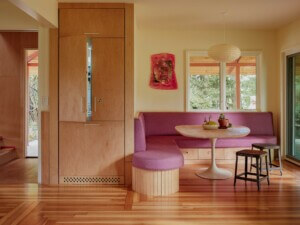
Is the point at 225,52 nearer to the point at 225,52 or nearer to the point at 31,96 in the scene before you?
the point at 225,52

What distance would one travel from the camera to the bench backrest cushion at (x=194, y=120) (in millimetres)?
5289

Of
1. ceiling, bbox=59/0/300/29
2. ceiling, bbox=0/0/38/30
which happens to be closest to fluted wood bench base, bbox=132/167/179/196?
ceiling, bbox=59/0/300/29

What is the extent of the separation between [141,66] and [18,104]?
8.11 ft

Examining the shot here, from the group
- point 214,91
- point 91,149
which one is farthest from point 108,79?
point 214,91

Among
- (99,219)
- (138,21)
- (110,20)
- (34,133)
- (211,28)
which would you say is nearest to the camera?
(99,219)

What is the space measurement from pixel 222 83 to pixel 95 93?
2768mm

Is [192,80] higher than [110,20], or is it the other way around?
[110,20]

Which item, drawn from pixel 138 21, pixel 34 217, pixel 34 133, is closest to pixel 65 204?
pixel 34 217

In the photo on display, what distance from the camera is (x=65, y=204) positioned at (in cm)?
308

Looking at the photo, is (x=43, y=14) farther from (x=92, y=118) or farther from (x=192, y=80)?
(x=192, y=80)

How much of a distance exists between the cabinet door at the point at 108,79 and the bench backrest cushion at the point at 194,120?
160 centimetres

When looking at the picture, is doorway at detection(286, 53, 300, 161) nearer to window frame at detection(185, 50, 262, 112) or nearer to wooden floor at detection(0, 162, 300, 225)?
window frame at detection(185, 50, 262, 112)

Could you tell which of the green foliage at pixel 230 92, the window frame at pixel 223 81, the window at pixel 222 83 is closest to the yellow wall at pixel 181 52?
the window frame at pixel 223 81

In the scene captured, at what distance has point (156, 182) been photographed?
337 centimetres
